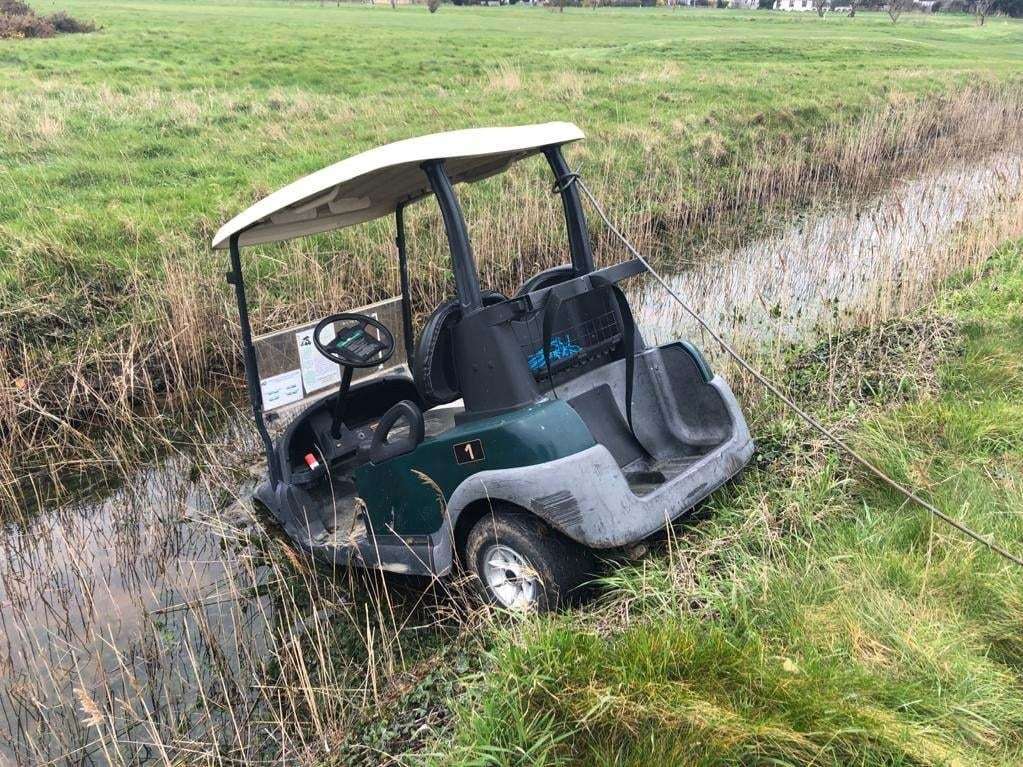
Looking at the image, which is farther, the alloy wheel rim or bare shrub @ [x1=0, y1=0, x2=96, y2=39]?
bare shrub @ [x1=0, y1=0, x2=96, y2=39]

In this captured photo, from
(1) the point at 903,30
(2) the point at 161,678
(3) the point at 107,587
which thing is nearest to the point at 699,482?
(2) the point at 161,678

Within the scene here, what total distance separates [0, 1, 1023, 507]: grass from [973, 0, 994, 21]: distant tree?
125 feet

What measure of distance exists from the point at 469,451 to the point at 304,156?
8.15 m

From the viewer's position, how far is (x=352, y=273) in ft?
22.7

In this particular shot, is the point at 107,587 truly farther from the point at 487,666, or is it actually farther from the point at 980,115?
the point at 980,115

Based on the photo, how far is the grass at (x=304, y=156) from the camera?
582 centimetres

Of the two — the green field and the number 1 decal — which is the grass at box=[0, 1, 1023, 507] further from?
the number 1 decal

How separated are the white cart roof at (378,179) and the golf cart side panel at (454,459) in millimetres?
1008

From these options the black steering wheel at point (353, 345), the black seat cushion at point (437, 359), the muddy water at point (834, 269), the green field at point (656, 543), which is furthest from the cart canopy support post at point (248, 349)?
the muddy water at point (834, 269)

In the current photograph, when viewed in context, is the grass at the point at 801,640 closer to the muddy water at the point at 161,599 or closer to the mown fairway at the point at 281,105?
the muddy water at the point at 161,599

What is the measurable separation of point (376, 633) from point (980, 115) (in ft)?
56.9

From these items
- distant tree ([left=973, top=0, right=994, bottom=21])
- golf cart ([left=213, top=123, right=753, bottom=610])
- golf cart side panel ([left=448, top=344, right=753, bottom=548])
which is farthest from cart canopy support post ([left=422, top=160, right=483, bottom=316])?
distant tree ([left=973, top=0, right=994, bottom=21])

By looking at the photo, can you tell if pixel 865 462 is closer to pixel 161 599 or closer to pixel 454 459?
pixel 454 459

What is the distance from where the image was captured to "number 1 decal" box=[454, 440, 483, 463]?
2.95 metres
